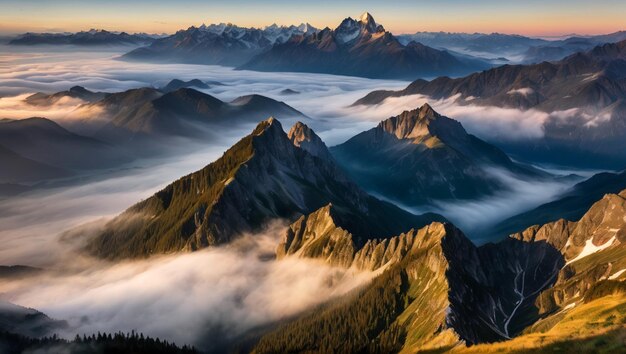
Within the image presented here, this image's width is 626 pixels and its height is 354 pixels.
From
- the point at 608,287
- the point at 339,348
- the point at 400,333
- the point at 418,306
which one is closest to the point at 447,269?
the point at 418,306

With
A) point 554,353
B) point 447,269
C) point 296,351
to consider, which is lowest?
point 296,351

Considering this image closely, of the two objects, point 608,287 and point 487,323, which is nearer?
point 608,287

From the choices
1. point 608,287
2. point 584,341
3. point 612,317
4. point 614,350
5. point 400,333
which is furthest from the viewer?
point 400,333

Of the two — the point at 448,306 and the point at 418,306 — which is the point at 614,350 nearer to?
the point at 448,306

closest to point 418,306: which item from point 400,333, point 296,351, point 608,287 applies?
point 400,333

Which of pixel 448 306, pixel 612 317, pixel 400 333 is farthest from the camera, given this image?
pixel 400 333

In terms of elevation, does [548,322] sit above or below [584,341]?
below

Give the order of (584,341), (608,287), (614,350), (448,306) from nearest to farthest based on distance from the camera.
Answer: (614,350) < (584,341) < (608,287) < (448,306)

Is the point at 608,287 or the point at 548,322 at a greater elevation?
the point at 608,287

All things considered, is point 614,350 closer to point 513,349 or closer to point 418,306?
point 513,349
